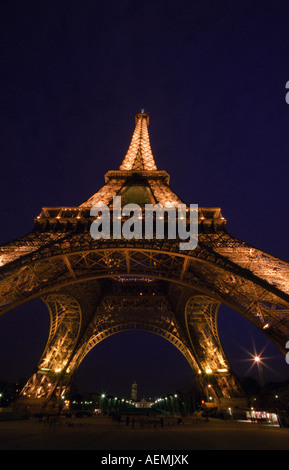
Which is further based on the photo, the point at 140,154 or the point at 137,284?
the point at 140,154

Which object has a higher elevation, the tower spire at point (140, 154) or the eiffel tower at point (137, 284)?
the tower spire at point (140, 154)

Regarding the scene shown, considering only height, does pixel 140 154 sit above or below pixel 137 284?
above

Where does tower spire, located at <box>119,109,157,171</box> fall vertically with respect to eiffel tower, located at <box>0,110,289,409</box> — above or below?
above
